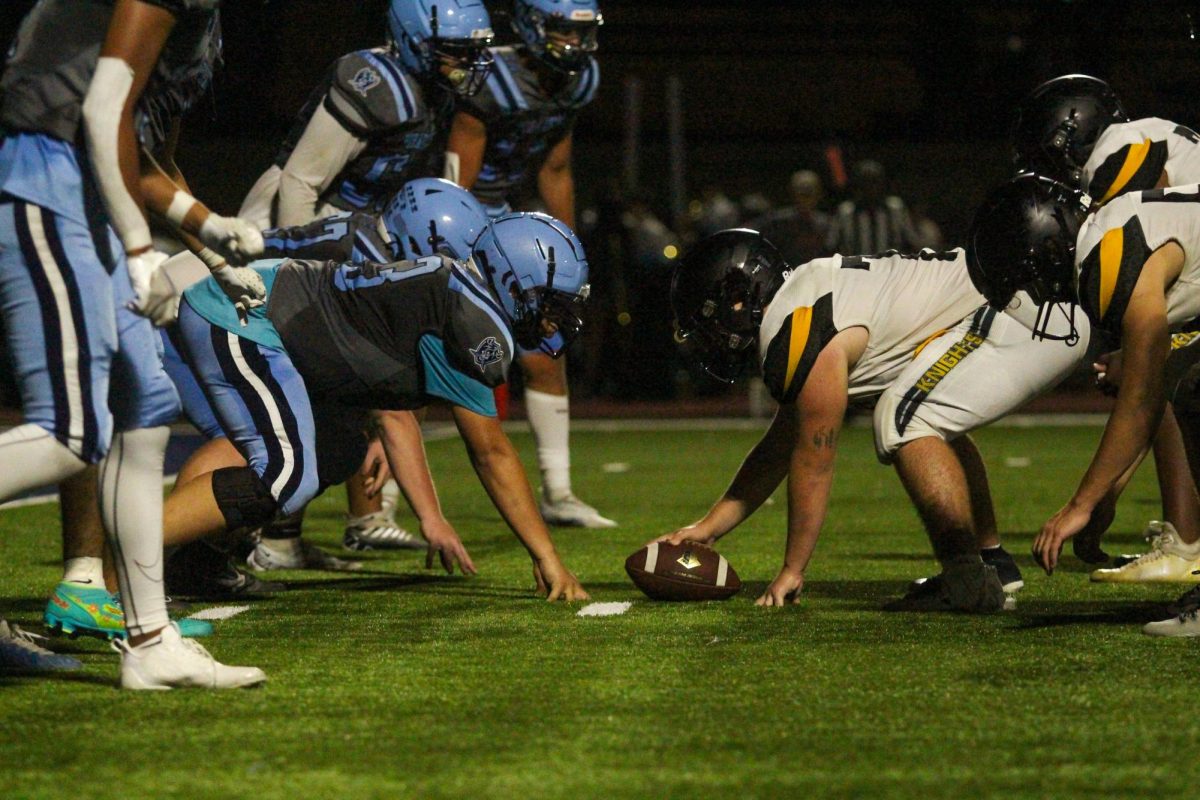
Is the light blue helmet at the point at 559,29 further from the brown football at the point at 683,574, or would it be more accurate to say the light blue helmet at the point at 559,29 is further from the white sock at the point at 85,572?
the white sock at the point at 85,572

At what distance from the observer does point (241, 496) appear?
4219 millimetres

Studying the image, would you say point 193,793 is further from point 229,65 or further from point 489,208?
point 229,65

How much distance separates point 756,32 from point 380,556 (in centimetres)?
1555

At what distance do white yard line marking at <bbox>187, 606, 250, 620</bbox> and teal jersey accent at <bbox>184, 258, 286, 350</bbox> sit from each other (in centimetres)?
67

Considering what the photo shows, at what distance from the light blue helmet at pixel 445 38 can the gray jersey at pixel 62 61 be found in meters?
2.46

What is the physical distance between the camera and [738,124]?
2014 cm

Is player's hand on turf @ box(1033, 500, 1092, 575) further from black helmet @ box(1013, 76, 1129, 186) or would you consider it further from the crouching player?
the crouching player

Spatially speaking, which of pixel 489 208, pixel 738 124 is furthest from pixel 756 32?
pixel 489 208

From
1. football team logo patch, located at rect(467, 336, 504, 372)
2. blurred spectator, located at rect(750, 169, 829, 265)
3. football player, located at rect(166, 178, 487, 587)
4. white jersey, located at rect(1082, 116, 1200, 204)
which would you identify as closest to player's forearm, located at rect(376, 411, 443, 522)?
football player, located at rect(166, 178, 487, 587)

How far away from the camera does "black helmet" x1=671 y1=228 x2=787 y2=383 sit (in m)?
4.65

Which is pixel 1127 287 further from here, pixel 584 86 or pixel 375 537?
pixel 584 86

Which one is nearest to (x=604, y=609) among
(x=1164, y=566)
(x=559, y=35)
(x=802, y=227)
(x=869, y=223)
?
(x=1164, y=566)

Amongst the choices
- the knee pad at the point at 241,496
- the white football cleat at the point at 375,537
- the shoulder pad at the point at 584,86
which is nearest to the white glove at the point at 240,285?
the knee pad at the point at 241,496

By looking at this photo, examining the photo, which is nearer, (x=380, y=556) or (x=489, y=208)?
(x=380, y=556)
